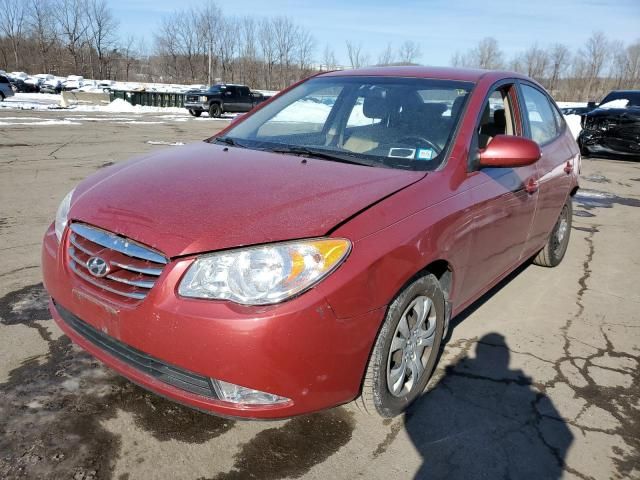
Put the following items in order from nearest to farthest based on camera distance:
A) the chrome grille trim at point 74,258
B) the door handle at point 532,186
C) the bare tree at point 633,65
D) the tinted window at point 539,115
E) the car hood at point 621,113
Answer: the chrome grille trim at point 74,258
the door handle at point 532,186
the tinted window at point 539,115
the car hood at point 621,113
the bare tree at point 633,65

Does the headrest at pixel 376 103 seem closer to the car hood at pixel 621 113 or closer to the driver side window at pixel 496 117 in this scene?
the driver side window at pixel 496 117

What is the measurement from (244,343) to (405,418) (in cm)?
110

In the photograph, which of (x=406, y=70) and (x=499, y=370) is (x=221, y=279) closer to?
(x=499, y=370)

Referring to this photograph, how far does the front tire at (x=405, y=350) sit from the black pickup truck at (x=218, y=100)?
996 inches

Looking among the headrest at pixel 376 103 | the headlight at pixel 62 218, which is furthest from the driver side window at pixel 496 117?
the headlight at pixel 62 218

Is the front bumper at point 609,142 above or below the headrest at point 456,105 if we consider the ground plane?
below

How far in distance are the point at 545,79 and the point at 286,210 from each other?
78.8m

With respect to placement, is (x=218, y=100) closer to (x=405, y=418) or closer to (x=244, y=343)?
(x=405, y=418)

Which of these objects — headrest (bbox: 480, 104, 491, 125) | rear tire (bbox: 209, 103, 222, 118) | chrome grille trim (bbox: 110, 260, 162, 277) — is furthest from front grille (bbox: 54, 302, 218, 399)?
rear tire (bbox: 209, 103, 222, 118)

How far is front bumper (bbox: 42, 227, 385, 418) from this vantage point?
184cm

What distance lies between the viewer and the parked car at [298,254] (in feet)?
6.20

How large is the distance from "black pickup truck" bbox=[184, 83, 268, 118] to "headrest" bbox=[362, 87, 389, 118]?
24135mm

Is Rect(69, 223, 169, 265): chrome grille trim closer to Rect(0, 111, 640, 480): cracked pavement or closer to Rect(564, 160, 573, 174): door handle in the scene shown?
Rect(0, 111, 640, 480): cracked pavement

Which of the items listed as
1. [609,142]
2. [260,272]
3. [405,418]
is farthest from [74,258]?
[609,142]
